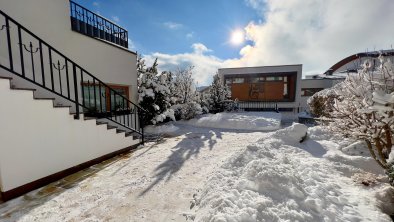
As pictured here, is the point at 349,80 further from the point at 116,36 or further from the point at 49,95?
the point at 116,36

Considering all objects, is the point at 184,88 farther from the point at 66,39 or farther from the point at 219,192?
the point at 219,192

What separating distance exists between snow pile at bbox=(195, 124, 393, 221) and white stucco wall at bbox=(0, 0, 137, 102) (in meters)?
5.80

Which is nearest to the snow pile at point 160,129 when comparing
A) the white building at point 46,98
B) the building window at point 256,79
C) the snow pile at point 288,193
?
the white building at point 46,98

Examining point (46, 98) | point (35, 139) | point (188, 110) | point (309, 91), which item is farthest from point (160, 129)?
point (309, 91)

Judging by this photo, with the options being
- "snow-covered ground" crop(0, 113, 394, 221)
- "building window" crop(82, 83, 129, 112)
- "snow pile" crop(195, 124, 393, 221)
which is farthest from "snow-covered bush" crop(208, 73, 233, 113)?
"snow pile" crop(195, 124, 393, 221)

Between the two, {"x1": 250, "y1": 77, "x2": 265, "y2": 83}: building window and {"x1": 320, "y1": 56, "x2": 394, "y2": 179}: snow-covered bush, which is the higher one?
{"x1": 250, "y1": 77, "x2": 265, "y2": 83}: building window

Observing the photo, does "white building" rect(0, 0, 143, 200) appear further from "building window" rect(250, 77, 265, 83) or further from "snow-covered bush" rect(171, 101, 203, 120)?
"building window" rect(250, 77, 265, 83)

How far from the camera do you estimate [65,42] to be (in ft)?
19.8

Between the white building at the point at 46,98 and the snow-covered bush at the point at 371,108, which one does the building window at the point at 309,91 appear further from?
the white building at the point at 46,98

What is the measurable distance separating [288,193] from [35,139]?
437 cm

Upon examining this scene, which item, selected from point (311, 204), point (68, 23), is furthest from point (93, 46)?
point (311, 204)

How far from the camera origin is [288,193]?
9.91ft

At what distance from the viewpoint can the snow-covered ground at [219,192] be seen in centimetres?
266

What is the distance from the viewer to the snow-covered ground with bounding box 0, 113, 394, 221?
2660 mm
